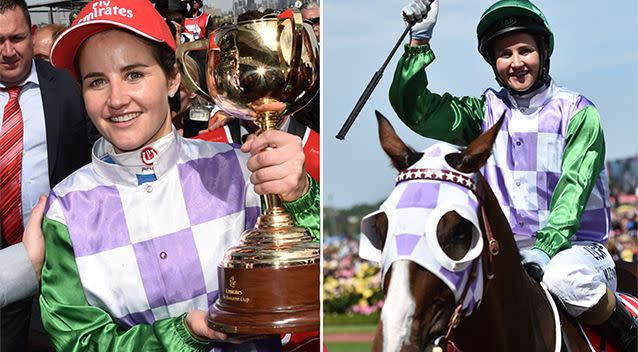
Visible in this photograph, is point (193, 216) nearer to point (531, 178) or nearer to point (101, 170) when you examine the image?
point (101, 170)

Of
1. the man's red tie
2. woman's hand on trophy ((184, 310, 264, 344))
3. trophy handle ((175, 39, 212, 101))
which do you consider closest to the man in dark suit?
the man's red tie

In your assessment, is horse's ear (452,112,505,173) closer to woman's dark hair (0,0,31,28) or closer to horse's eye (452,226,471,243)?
horse's eye (452,226,471,243)

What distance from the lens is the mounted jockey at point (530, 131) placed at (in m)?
1.92

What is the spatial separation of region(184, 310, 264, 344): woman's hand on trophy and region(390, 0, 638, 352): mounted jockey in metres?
0.62

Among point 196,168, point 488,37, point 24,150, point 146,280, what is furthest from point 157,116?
point 488,37

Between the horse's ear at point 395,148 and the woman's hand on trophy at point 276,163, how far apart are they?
1.01 feet

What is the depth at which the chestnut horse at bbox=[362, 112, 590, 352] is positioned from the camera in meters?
1.68

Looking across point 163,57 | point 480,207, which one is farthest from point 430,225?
point 163,57

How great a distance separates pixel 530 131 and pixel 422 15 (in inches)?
13.2

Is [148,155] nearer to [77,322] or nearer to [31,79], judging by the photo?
[77,322]

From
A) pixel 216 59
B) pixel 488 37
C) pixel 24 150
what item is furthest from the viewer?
pixel 24 150

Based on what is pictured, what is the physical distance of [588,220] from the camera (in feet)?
6.65

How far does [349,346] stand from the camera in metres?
1.92

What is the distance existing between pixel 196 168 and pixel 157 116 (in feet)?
0.54
